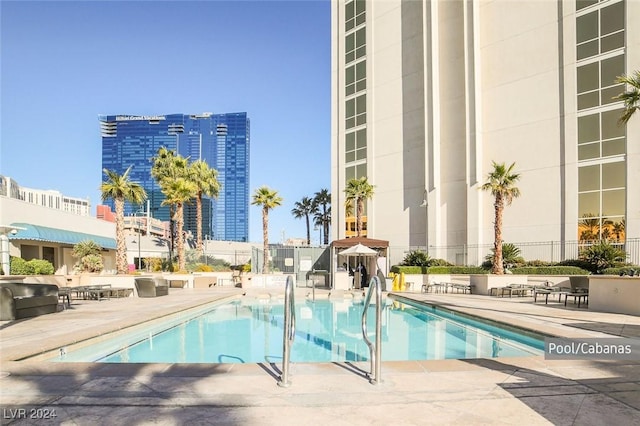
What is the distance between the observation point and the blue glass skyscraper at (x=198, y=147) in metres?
175

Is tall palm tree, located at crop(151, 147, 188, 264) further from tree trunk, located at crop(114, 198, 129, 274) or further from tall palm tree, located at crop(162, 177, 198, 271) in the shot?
tree trunk, located at crop(114, 198, 129, 274)

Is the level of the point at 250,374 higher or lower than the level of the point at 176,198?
lower

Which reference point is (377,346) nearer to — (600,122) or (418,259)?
(418,259)

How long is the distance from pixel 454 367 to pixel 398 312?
917cm

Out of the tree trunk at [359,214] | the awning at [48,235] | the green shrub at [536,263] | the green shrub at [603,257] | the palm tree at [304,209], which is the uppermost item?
the palm tree at [304,209]

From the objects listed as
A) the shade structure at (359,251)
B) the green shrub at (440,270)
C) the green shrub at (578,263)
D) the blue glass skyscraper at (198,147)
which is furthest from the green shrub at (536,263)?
the blue glass skyscraper at (198,147)

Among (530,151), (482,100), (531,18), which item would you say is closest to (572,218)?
(530,151)

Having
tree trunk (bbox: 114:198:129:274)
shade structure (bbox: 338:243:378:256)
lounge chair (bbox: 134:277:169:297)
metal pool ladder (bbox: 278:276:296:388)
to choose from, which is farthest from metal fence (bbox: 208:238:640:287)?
metal pool ladder (bbox: 278:276:296:388)

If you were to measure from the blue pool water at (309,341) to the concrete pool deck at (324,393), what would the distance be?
Result: 1969 millimetres

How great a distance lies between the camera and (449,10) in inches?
1156

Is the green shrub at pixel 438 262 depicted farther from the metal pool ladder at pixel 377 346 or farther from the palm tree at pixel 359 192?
the metal pool ladder at pixel 377 346

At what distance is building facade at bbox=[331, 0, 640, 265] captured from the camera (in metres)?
22.2

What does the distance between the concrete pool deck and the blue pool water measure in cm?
197

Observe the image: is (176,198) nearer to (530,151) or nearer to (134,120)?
(530,151)
